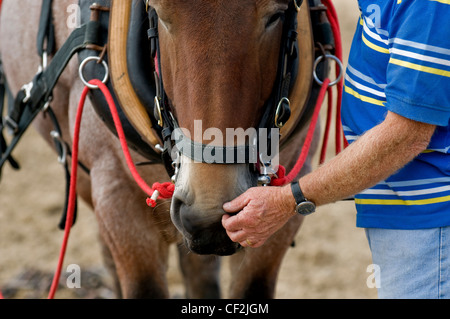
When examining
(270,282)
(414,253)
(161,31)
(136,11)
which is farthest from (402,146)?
(270,282)

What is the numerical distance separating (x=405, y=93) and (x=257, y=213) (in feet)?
1.47

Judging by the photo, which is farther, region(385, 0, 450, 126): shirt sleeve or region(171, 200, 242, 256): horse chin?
region(171, 200, 242, 256): horse chin

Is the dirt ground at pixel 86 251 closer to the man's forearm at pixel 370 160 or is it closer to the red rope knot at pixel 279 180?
the red rope knot at pixel 279 180

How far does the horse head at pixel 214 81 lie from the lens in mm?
1504

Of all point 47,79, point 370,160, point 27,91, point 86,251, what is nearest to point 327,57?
point 370,160

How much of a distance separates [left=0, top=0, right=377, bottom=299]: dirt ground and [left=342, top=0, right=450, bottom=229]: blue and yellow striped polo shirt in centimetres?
195

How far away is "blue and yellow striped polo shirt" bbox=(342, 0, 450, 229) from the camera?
1.42 meters

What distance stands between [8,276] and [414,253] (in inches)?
113

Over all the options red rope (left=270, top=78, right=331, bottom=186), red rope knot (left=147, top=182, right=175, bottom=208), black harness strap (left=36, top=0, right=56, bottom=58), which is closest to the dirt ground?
black harness strap (left=36, top=0, right=56, bottom=58)

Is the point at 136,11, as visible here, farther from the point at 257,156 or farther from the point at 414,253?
the point at 414,253

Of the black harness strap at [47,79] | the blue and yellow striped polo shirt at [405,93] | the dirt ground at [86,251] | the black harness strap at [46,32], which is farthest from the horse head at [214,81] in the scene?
the dirt ground at [86,251]

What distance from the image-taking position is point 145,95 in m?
1.91

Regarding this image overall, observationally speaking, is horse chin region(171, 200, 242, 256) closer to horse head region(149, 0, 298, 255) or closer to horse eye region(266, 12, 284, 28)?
horse head region(149, 0, 298, 255)
